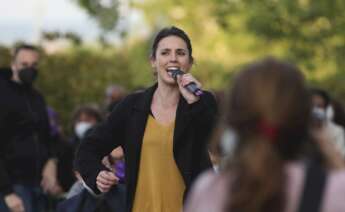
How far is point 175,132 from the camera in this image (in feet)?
21.9

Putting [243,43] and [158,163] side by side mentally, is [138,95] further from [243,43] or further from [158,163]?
[243,43]

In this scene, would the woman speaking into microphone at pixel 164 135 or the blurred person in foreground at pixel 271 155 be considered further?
the woman speaking into microphone at pixel 164 135

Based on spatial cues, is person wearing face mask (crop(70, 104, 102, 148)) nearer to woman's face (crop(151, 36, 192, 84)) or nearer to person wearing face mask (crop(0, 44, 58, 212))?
person wearing face mask (crop(0, 44, 58, 212))

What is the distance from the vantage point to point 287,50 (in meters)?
21.1

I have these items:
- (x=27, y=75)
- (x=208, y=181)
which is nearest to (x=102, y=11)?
(x=27, y=75)

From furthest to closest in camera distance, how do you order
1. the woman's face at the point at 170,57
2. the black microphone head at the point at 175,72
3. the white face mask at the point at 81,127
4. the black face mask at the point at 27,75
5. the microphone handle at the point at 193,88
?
the white face mask at the point at 81,127 → the black face mask at the point at 27,75 → the woman's face at the point at 170,57 → the black microphone head at the point at 175,72 → the microphone handle at the point at 193,88

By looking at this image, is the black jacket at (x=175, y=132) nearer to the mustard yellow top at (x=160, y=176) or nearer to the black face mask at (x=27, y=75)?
the mustard yellow top at (x=160, y=176)

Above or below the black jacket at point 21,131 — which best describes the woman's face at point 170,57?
A: above

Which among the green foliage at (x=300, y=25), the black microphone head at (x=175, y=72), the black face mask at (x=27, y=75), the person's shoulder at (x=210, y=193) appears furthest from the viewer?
the green foliage at (x=300, y=25)

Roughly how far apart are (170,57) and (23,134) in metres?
3.20

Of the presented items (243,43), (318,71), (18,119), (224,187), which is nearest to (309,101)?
(224,187)

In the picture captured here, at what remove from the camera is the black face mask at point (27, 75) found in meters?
10.1

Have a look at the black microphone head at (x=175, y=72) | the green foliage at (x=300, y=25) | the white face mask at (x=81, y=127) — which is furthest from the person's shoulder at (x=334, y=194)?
the green foliage at (x=300, y=25)

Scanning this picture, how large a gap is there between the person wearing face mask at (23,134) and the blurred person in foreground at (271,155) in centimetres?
554
